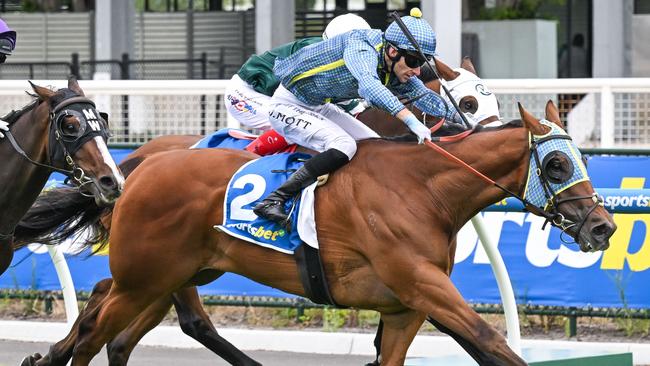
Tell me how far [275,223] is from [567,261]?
10.6 feet

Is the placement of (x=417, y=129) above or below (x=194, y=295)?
above

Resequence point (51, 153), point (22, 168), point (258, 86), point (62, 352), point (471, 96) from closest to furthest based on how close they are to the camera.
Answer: point (51, 153)
point (22, 168)
point (62, 352)
point (471, 96)
point (258, 86)

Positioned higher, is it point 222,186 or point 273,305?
point 222,186

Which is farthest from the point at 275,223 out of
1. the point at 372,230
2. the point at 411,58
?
the point at 411,58

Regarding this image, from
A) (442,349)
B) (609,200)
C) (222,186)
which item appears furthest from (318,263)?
(442,349)

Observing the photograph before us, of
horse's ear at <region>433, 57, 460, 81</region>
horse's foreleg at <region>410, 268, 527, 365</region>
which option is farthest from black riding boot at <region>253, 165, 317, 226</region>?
horse's ear at <region>433, 57, 460, 81</region>

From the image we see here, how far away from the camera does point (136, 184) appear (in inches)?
265

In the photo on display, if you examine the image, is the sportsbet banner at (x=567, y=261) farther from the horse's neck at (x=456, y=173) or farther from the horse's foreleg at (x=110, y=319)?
the horse's neck at (x=456, y=173)

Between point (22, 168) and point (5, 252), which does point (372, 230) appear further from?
point (5, 252)

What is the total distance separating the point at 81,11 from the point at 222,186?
60.9 ft

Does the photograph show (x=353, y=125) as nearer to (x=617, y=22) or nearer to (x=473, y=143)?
(x=473, y=143)

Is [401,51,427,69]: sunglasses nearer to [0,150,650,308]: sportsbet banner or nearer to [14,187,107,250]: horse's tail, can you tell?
[14,187,107,250]: horse's tail

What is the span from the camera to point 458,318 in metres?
5.84

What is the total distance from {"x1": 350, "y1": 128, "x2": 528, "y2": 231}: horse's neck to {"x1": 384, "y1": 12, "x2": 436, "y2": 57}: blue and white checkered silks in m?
0.48
